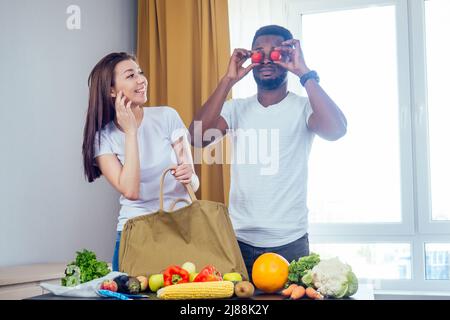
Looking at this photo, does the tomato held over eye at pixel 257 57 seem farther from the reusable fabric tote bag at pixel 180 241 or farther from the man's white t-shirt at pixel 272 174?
the reusable fabric tote bag at pixel 180 241

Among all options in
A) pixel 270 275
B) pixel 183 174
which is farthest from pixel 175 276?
pixel 183 174

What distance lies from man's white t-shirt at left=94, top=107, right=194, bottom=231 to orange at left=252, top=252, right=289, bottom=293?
0.81 metres

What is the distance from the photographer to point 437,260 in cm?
271

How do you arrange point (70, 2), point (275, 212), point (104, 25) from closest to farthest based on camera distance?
1. point (275, 212)
2. point (70, 2)
3. point (104, 25)

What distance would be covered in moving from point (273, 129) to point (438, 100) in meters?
0.92

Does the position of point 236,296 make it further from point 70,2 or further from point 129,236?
point 70,2

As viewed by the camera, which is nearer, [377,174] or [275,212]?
[275,212]

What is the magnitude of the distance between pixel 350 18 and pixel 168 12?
2.84ft

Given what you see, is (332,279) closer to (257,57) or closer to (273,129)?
(273,129)

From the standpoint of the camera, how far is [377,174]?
2750 mm

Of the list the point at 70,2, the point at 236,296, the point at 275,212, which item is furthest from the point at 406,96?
the point at 236,296

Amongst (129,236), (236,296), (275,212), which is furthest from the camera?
(275,212)

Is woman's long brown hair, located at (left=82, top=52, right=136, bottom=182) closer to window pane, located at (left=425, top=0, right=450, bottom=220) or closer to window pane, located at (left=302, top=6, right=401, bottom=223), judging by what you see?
window pane, located at (left=302, top=6, right=401, bottom=223)

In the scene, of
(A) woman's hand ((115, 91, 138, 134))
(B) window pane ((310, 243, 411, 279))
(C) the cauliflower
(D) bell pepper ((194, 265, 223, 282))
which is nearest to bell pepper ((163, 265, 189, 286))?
(D) bell pepper ((194, 265, 223, 282))
